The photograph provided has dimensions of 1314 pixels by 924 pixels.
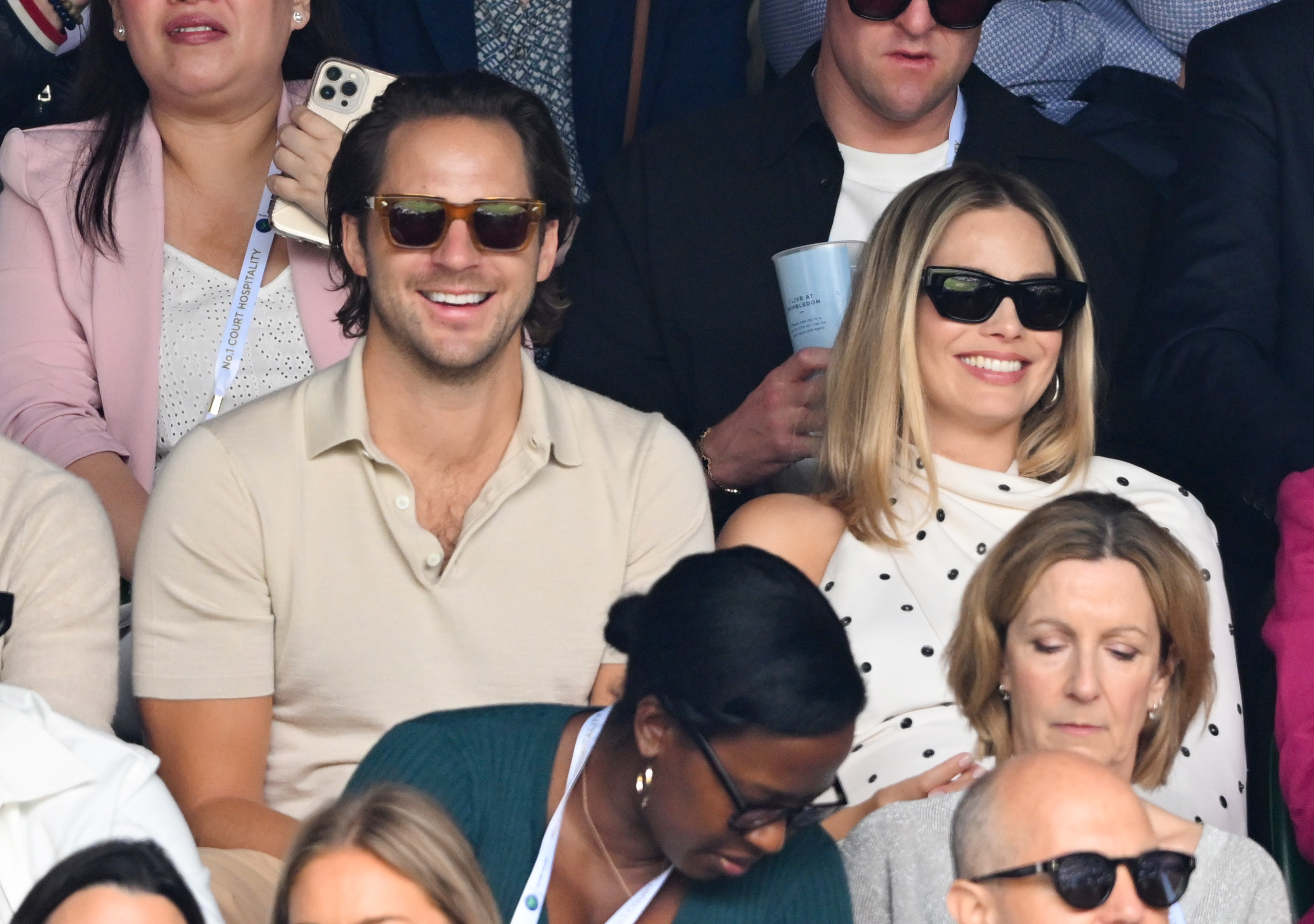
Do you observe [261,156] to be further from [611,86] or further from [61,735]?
[61,735]

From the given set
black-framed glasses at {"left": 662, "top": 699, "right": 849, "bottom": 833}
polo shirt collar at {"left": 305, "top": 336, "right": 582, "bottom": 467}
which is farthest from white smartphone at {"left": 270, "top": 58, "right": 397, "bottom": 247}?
black-framed glasses at {"left": 662, "top": 699, "right": 849, "bottom": 833}

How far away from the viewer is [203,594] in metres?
2.99

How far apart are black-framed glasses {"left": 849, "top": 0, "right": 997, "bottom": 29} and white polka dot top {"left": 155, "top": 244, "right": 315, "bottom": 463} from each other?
129 centimetres

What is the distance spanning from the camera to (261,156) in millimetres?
3941

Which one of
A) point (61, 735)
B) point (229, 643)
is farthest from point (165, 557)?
point (61, 735)

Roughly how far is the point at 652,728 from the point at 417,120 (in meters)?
1.37

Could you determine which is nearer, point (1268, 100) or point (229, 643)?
point (229, 643)

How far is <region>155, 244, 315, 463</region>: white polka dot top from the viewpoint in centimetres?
376

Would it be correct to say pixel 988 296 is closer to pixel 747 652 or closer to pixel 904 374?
pixel 904 374

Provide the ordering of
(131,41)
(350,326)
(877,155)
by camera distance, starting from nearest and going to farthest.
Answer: (350,326) < (131,41) < (877,155)

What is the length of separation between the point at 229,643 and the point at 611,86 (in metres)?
1.95

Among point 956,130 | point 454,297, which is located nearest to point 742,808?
point 454,297

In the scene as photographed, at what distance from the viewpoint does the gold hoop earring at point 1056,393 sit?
358 cm

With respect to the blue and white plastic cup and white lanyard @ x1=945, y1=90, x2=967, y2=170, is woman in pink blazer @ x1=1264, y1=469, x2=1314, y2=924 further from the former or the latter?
white lanyard @ x1=945, y1=90, x2=967, y2=170
